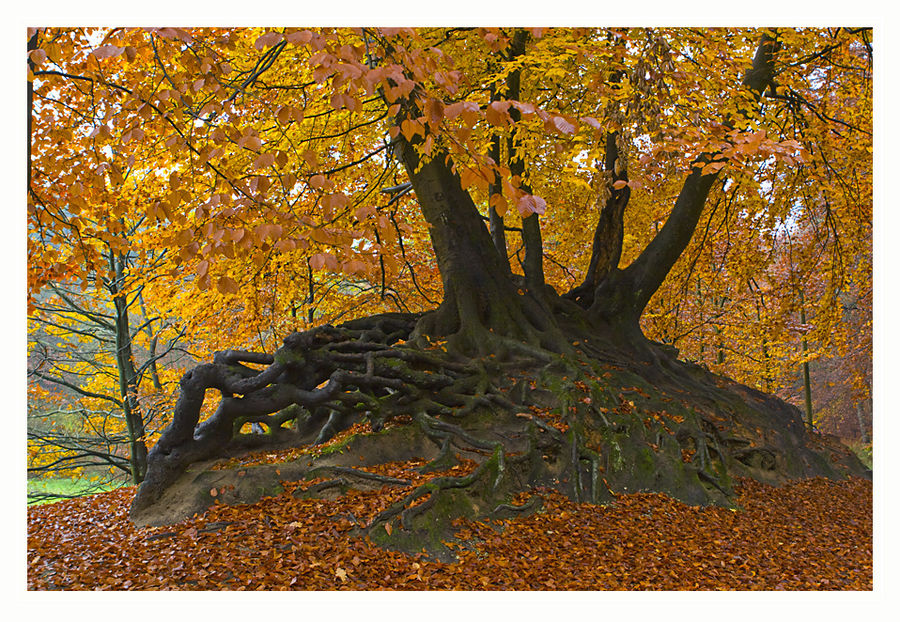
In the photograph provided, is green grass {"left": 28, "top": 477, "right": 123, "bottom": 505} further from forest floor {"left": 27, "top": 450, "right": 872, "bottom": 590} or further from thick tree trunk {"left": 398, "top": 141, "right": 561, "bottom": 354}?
thick tree trunk {"left": 398, "top": 141, "right": 561, "bottom": 354}

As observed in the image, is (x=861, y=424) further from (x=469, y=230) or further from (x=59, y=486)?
(x=59, y=486)

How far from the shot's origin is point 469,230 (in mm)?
7125

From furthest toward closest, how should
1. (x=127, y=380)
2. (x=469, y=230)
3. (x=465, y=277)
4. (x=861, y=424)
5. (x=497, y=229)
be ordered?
1. (x=861, y=424)
2. (x=127, y=380)
3. (x=497, y=229)
4. (x=469, y=230)
5. (x=465, y=277)

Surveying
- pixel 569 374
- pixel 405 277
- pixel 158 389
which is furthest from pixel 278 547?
pixel 405 277

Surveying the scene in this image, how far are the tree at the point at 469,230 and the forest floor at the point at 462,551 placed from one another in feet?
0.80

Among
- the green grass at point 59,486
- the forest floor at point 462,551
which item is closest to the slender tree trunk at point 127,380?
Result: the green grass at point 59,486

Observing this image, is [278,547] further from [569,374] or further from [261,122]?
[261,122]

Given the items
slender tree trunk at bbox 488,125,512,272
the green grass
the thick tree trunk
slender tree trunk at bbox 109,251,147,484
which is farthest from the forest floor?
the green grass

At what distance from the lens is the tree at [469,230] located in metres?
3.43

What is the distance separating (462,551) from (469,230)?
3.85 metres

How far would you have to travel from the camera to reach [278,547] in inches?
161

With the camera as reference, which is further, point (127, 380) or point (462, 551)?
point (127, 380)

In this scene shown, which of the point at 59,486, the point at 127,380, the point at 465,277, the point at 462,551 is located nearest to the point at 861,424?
the point at 465,277

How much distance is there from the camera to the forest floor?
396 centimetres
